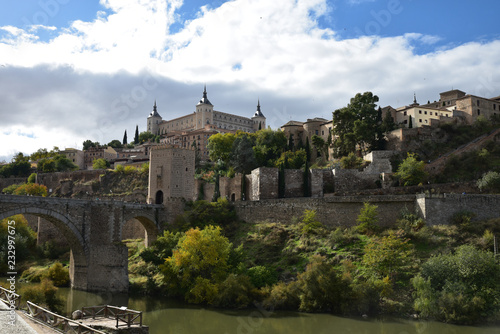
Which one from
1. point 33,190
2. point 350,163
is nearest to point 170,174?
point 350,163

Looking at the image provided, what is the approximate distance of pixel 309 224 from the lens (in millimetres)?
35656

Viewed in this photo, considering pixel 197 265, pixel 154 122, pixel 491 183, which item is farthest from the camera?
pixel 154 122

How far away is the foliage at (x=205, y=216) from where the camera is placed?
40.1 metres

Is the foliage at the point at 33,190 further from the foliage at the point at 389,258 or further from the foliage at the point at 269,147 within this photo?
the foliage at the point at 389,258

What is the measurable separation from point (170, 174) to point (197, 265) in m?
16.9

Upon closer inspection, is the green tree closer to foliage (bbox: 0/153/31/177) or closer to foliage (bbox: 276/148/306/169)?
foliage (bbox: 276/148/306/169)

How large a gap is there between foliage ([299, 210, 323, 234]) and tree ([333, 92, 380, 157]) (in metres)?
17.1

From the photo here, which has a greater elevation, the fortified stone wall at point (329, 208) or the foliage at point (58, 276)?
the fortified stone wall at point (329, 208)

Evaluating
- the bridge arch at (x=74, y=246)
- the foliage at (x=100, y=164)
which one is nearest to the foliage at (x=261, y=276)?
the bridge arch at (x=74, y=246)

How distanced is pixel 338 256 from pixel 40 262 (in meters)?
27.5

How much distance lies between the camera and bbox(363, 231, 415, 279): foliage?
28.8 m

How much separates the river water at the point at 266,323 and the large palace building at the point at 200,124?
238 feet

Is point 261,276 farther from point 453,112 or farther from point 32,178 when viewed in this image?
point 32,178

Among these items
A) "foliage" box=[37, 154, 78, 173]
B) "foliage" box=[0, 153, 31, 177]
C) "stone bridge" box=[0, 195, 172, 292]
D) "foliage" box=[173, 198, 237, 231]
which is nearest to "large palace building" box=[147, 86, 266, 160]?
"foliage" box=[37, 154, 78, 173]
